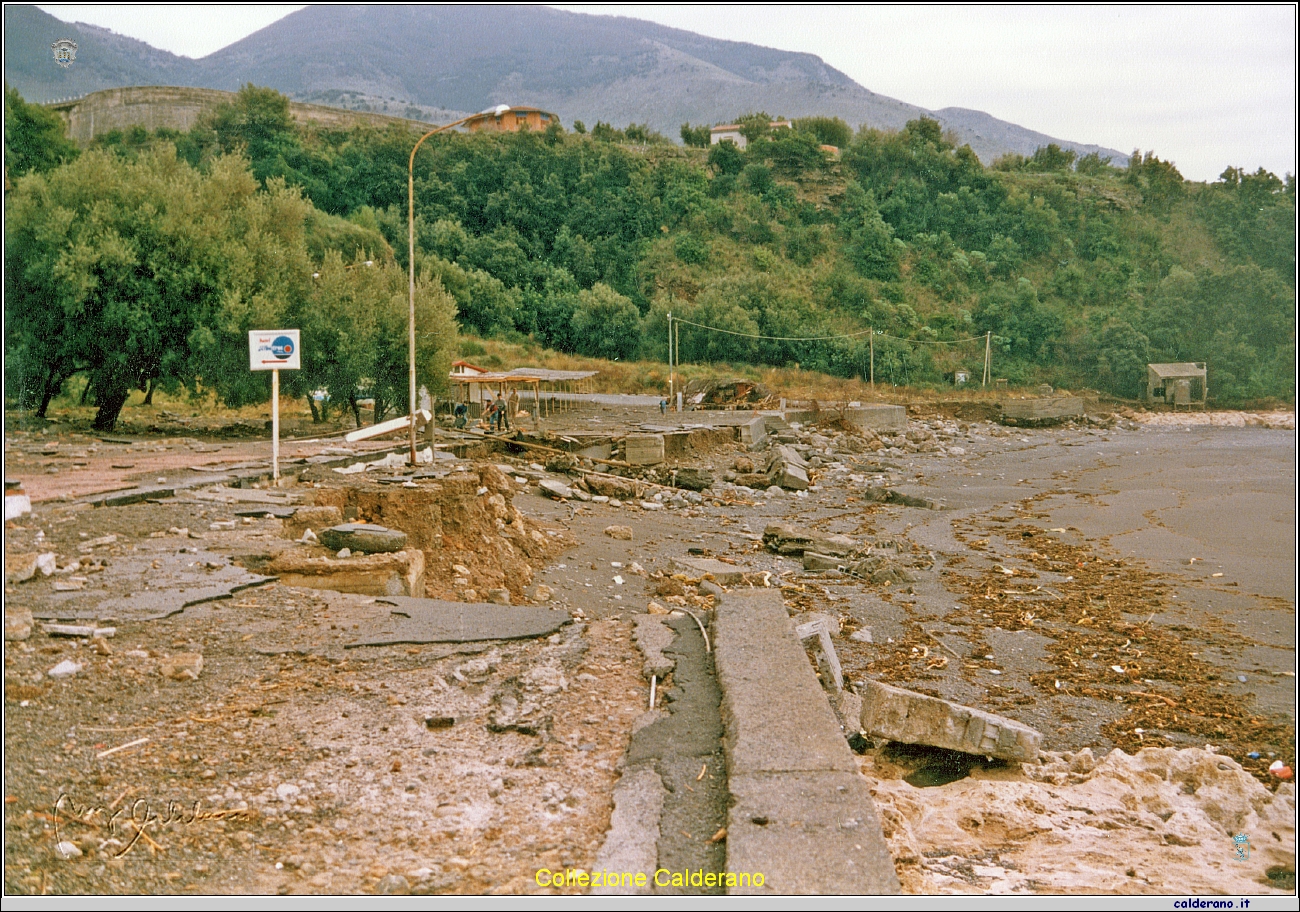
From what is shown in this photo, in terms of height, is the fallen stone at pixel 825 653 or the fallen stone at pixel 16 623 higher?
the fallen stone at pixel 16 623

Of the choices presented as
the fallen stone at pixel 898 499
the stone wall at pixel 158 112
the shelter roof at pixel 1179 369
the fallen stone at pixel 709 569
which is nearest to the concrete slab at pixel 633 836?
the fallen stone at pixel 709 569

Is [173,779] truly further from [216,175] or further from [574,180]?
[574,180]

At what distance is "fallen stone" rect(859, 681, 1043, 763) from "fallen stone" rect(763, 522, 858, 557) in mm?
8202

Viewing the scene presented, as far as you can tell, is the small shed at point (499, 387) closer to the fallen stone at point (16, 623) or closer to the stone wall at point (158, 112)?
the fallen stone at point (16, 623)

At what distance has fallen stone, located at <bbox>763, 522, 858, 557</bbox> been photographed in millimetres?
14453

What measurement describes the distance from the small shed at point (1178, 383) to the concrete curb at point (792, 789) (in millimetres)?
56751

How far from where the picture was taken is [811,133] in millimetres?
93312

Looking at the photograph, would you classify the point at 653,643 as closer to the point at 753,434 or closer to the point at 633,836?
the point at 633,836

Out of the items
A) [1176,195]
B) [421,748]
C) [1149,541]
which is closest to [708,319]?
[1149,541]

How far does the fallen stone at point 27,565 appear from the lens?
5.77 metres

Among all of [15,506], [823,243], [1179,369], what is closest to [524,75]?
[823,243]

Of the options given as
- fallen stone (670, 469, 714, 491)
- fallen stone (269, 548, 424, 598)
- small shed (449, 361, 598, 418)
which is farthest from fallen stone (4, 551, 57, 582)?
small shed (449, 361, 598, 418)

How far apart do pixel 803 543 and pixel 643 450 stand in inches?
375

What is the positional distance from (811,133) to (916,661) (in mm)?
91911
